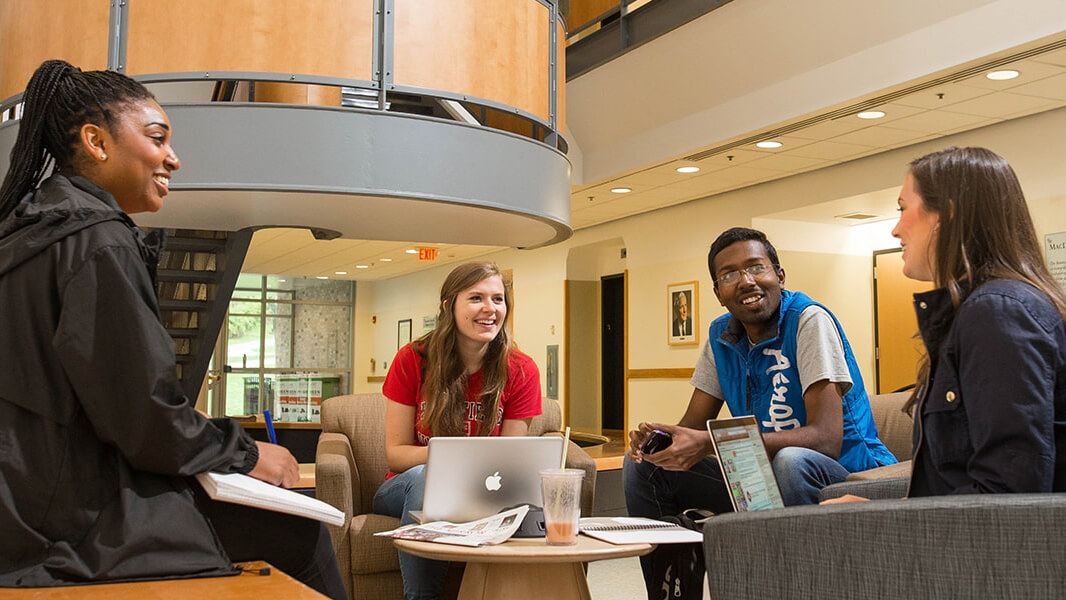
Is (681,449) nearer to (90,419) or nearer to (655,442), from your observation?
(655,442)

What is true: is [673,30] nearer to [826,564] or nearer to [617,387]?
[617,387]

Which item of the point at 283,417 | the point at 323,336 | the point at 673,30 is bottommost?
the point at 283,417

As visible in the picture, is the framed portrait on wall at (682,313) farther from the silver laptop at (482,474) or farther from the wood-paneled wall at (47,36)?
the silver laptop at (482,474)

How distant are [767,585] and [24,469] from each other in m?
1.12

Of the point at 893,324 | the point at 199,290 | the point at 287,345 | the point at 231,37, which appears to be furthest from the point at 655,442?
the point at 287,345

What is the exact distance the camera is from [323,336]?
18.9 metres

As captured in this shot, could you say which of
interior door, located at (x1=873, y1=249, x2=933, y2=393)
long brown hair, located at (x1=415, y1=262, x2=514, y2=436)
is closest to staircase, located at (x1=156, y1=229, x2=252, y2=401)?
long brown hair, located at (x1=415, y1=262, x2=514, y2=436)

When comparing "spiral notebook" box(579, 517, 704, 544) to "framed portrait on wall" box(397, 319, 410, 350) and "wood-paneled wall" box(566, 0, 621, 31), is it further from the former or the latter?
"framed portrait on wall" box(397, 319, 410, 350)

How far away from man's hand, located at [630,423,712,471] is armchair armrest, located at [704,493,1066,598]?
1.41 m

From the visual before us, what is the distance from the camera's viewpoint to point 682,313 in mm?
10344

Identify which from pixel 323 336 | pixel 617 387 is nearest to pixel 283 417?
pixel 323 336

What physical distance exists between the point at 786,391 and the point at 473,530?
3.83 ft

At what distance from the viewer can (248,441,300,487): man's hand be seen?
1662mm

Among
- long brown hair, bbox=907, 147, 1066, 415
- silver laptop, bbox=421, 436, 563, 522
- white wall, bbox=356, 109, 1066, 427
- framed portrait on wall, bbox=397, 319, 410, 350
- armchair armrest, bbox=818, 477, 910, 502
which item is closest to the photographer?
long brown hair, bbox=907, 147, 1066, 415
